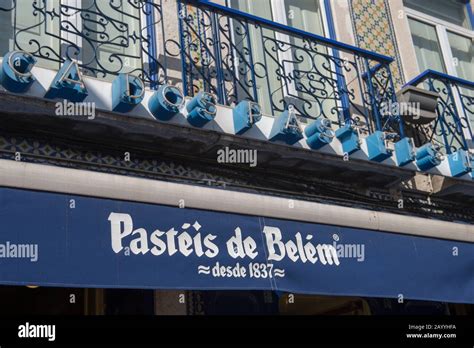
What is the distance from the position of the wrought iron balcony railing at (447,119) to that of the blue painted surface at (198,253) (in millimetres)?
1661

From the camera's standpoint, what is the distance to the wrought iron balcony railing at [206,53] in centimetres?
555

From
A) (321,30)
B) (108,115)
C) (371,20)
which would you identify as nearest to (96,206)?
(108,115)

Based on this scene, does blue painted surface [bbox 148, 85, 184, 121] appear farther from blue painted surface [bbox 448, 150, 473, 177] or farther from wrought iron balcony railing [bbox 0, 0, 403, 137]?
blue painted surface [bbox 448, 150, 473, 177]

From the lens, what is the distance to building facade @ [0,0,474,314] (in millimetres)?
4371

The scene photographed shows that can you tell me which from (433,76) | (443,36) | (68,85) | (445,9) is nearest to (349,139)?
(433,76)

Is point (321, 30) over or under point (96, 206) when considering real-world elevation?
over

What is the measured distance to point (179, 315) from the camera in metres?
5.23

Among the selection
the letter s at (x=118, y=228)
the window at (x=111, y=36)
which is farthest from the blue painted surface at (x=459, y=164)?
the letter s at (x=118, y=228)

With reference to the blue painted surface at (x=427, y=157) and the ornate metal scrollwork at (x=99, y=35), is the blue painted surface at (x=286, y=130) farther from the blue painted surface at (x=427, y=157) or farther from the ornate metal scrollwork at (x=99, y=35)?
the blue painted surface at (x=427, y=157)

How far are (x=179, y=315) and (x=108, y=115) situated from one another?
5.10 ft

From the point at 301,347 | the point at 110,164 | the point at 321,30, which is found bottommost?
the point at 301,347

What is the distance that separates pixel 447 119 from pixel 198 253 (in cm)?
414

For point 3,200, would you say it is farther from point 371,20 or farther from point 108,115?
point 371,20

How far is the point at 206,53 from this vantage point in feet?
20.3
